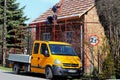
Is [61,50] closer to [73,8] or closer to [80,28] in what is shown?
[80,28]

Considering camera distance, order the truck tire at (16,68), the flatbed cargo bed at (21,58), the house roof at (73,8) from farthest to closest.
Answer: the house roof at (73,8), the truck tire at (16,68), the flatbed cargo bed at (21,58)

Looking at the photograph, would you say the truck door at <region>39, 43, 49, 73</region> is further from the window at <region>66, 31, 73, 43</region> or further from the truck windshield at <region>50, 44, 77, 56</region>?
the window at <region>66, 31, 73, 43</region>

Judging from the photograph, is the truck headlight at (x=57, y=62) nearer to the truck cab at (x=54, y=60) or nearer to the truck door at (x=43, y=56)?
the truck cab at (x=54, y=60)

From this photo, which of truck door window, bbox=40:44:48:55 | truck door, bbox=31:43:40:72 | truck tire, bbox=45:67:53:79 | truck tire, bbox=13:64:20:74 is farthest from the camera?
truck tire, bbox=13:64:20:74

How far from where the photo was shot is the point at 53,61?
67.4 ft

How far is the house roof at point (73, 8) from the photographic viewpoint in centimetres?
2833

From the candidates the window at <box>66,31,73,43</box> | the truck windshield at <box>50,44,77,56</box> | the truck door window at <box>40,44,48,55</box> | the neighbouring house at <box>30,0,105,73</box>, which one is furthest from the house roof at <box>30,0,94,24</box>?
the truck door window at <box>40,44,48,55</box>

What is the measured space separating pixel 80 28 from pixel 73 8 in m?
4.17

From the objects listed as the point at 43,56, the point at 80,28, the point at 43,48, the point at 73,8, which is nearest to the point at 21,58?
the point at 43,48

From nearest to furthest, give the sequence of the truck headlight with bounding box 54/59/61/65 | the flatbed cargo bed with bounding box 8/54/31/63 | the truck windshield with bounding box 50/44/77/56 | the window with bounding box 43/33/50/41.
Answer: the truck headlight with bounding box 54/59/61/65, the truck windshield with bounding box 50/44/77/56, the flatbed cargo bed with bounding box 8/54/31/63, the window with bounding box 43/33/50/41

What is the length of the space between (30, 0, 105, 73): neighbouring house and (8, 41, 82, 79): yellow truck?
5.22 feet

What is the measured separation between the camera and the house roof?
92.9 ft

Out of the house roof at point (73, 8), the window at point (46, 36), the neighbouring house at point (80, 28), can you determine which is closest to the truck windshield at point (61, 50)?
the neighbouring house at point (80, 28)

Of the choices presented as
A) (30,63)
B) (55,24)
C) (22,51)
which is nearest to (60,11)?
(55,24)
